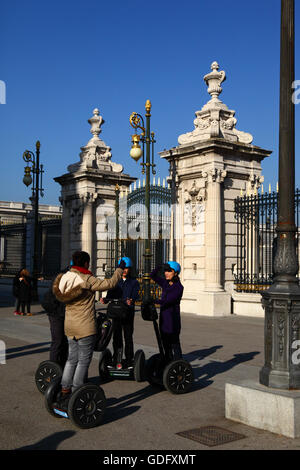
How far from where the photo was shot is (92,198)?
21703 millimetres

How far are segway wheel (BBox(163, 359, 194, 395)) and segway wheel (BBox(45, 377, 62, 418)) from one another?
5.07 ft

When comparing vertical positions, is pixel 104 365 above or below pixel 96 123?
below

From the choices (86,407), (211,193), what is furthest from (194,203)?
(86,407)

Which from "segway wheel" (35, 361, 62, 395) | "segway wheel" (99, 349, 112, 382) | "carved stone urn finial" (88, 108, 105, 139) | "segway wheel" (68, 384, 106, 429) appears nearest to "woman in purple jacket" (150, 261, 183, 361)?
"segway wheel" (99, 349, 112, 382)

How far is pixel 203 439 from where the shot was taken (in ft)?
16.2

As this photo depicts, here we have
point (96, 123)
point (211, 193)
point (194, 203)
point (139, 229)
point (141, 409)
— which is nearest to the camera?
point (141, 409)

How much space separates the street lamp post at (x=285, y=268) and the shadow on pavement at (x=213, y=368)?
199 cm

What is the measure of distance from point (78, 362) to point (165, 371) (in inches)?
59.7

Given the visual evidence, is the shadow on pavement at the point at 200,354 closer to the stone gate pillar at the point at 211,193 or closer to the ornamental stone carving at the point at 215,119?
the stone gate pillar at the point at 211,193

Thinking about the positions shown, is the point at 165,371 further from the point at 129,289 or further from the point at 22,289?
the point at 22,289

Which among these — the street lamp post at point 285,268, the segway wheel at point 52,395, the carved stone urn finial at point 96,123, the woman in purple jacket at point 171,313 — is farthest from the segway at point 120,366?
the carved stone urn finial at point 96,123

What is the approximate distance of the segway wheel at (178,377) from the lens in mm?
6551

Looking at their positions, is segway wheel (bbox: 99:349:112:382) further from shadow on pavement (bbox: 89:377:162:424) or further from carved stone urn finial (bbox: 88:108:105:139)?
carved stone urn finial (bbox: 88:108:105:139)

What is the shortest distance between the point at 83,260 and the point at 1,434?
1.89 metres
